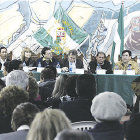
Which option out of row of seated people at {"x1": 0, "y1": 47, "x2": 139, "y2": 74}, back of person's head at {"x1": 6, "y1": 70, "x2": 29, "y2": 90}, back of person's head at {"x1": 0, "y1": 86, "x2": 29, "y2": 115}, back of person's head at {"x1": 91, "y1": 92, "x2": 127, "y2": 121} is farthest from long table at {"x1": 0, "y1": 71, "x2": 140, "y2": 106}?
back of person's head at {"x1": 91, "y1": 92, "x2": 127, "y2": 121}

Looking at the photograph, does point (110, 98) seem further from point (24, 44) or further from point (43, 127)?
point (24, 44)

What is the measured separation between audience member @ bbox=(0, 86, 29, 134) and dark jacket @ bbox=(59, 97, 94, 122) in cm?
49

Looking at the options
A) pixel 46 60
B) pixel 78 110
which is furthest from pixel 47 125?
pixel 46 60

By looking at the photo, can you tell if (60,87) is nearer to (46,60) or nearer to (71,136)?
(71,136)

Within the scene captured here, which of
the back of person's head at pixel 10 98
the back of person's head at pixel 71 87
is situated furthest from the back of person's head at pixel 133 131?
the back of person's head at pixel 71 87

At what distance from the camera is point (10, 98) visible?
2189 mm

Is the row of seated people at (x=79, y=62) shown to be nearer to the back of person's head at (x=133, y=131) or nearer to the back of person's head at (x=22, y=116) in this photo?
the back of person's head at (x=22, y=116)

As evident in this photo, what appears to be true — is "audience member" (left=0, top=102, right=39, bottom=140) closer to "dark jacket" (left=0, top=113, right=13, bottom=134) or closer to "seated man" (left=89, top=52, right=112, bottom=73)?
"dark jacket" (left=0, top=113, right=13, bottom=134)

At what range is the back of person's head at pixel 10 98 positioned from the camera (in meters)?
2.17

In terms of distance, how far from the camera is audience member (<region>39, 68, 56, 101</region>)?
11.7ft

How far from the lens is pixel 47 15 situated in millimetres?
8008

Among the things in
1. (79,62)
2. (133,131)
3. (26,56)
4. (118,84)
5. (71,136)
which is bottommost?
(118,84)

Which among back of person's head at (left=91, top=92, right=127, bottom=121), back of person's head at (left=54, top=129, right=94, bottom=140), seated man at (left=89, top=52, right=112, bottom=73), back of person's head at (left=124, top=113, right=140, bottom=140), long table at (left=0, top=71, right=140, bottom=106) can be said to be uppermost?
seated man at (left=89, top=52, right=112, bottom=73)

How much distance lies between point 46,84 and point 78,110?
4.16ft
